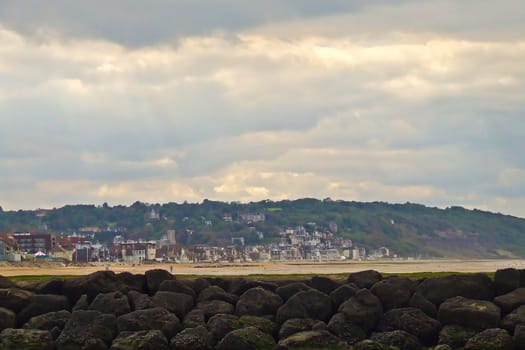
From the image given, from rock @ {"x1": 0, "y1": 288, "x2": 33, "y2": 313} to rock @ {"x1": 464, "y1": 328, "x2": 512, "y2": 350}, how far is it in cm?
1571

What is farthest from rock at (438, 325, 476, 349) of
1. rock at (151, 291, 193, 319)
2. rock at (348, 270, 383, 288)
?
rock at (151, 291, 193, 319)

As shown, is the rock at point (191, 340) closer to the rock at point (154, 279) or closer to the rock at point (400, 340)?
the rock at point (400, 340)

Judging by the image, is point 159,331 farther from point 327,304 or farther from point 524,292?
point 524,292

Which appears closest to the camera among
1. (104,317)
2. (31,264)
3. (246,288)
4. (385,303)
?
(104,317)

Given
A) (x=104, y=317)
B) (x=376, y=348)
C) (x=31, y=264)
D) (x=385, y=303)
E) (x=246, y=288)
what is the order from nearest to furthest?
(x=376, y=348)
(x=104, y=317)
(x=385, y=303)
(x=246, y=288)
(x=31, y=264)

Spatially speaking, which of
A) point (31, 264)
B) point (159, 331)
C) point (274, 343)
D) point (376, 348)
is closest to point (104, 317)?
point (159, 331)

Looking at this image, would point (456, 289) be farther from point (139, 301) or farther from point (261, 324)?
point (139, 301)

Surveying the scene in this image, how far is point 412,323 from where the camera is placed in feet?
110

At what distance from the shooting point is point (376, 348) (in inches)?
1239

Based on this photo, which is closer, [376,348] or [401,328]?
[376,348]

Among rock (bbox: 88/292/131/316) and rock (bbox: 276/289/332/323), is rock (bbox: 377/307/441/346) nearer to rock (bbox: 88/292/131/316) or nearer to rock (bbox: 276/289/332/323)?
rock (bbox: 276/289/332/323)

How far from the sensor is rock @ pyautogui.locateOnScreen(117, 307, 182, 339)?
109 ft

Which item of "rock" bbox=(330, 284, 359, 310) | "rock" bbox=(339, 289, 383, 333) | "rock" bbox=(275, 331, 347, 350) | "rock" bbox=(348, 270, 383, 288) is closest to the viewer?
"rock" bbox=(275, 331, 347, 350)

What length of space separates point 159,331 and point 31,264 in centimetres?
12243
